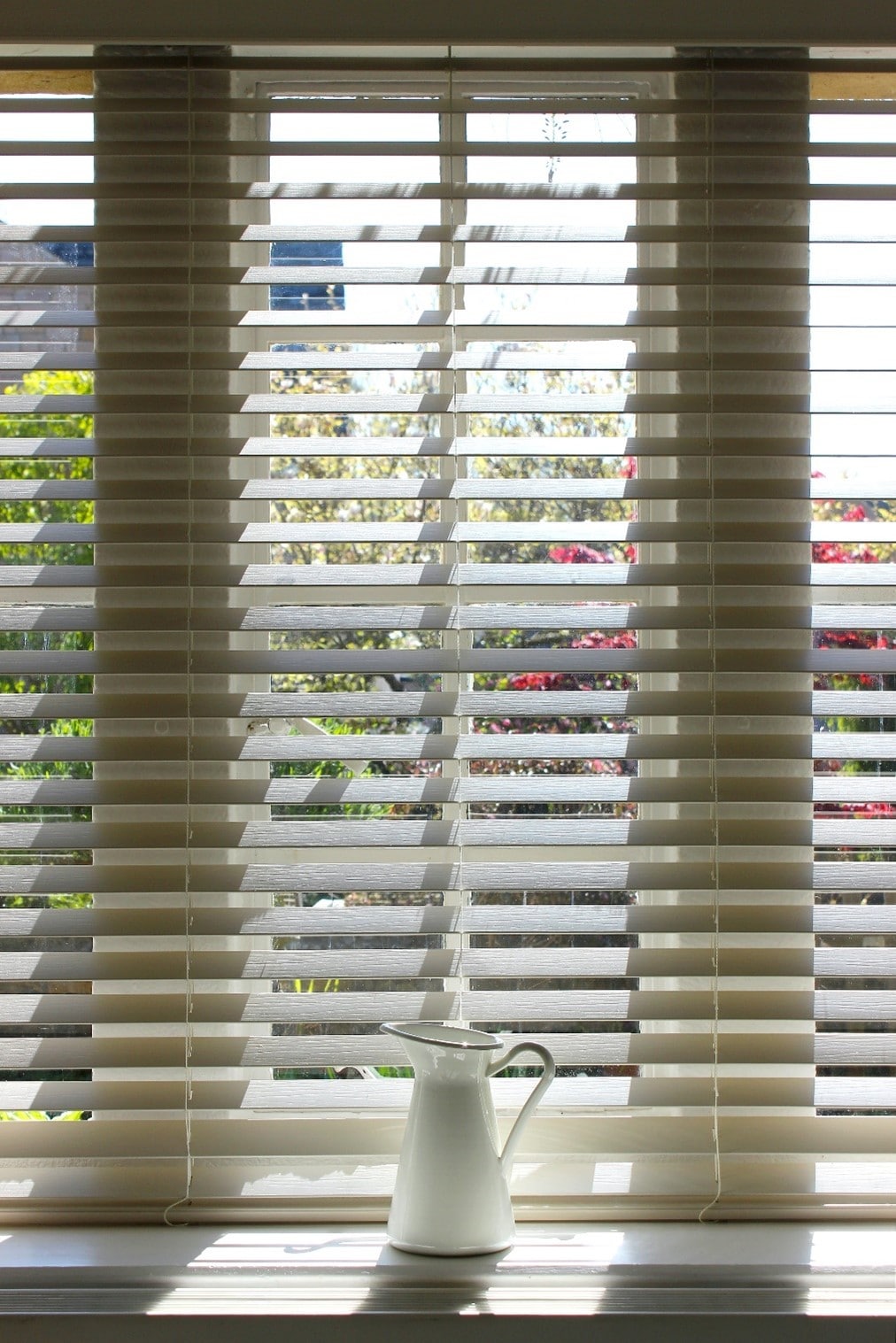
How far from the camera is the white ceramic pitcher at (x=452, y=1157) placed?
4.25 feet

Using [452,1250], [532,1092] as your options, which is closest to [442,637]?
[532,1092]

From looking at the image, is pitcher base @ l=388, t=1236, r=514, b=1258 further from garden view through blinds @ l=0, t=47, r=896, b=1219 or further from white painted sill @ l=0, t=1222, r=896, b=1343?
garden view through blinds @ l=0, t=47, r=896, b=1219

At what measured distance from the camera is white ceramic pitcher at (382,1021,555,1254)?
129 cm

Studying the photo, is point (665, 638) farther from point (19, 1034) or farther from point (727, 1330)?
point (19, 1034)

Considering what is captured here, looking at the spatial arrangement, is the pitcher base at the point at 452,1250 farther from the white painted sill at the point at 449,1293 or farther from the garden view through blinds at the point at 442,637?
the garden view through blinds at the point at 442,637

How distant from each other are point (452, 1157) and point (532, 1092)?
0.12 meters

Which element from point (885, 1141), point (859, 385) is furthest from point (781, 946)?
point (859, 385)

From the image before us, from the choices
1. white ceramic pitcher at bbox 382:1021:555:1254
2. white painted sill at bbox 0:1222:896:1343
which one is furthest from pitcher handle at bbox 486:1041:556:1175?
white painted sill at bbox 0:1222:896:1343

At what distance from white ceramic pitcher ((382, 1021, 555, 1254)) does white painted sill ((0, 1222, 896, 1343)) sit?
28 mm

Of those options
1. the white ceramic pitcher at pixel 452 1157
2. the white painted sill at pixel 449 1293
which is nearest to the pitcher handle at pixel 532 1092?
the white ceramic pitcher at pixel 452 1157

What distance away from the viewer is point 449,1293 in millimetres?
1242

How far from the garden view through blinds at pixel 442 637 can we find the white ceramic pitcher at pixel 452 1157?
0.39 ft

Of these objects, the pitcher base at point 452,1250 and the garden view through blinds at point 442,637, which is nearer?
the pitcher base at point 452,1250

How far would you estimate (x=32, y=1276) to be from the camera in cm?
128
